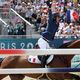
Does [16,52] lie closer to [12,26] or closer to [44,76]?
[44,76]

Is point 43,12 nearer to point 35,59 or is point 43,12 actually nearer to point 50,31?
point 35,59

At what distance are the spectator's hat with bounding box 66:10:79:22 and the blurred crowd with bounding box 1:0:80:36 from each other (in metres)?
0.22

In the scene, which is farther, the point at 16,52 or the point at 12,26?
the point at 12,26

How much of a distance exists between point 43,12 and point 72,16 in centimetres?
169

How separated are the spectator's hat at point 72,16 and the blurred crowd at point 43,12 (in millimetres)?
225

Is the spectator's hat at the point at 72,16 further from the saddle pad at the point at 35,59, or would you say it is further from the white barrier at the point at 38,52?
the white barrier at the point at 38,52

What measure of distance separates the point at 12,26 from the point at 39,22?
5.72 ft

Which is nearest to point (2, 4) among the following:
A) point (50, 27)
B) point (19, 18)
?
point (19, 18)

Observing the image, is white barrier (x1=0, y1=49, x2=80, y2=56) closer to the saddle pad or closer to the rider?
the rider

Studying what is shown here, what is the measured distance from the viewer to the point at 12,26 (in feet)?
58.4

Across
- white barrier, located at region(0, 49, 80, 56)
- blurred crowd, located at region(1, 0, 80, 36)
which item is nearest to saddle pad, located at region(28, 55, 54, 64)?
white barrier, located at region(0, 49, 80, 56)

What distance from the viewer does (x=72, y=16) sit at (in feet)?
62.0

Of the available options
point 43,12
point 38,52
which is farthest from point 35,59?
point 43,12

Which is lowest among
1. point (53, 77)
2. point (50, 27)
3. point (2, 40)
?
point (2, 40)
